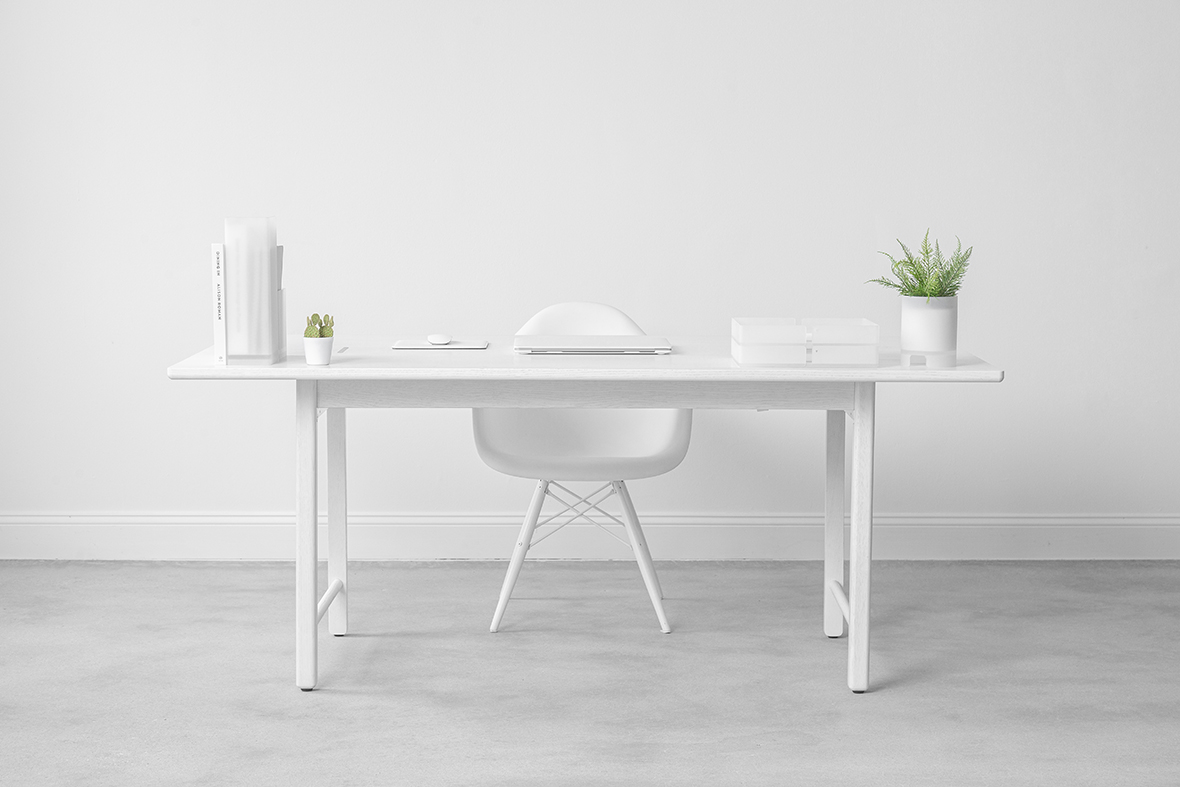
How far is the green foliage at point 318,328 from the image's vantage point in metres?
2.33

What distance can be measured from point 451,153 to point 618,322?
32.1 inches

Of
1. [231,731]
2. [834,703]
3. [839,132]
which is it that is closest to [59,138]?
[231,731]

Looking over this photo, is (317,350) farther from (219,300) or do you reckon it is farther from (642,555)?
(642,555)

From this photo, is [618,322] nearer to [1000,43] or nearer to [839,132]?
[839,132]

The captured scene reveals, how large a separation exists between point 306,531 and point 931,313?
1312mm

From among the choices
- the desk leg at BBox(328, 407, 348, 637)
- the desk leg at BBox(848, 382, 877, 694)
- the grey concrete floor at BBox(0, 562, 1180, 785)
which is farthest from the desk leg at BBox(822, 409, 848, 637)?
the desk leg at BBox(328, 407, 348, 637)

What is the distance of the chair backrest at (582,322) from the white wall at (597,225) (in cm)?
46

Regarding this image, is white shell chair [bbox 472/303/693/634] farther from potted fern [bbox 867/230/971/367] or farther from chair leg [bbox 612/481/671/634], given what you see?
potted fern [bbox 867/230/971/367]

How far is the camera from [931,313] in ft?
7.62

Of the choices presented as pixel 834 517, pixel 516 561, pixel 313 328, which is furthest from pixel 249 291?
pixel 834 517

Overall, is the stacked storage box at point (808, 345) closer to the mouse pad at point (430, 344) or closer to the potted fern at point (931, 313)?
the potted fern at point (931, 313)

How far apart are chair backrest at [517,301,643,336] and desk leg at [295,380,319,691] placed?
747 millimetres

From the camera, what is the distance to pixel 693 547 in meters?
3.57

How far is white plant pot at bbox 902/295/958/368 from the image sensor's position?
7.61 feet
